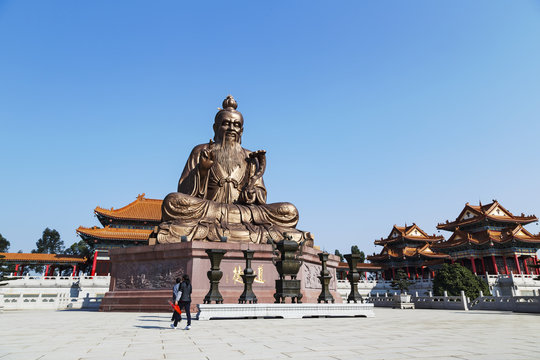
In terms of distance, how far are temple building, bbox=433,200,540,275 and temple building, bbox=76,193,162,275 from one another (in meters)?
25.8

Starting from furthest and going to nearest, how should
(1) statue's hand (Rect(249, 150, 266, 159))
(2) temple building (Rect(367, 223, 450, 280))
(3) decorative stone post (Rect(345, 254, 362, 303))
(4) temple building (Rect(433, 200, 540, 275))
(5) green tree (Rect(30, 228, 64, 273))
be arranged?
(5) green tree (Rect(30, 228, 64, 273))
(2) temple building (Rect(367, 223, 450, 280))
(4) temple building (Rect(433, 200, 540, 275))
(1) statue's hand (Rect(249, 150, 266, 159))
(3) decorative stone post (Rect(345, 254, 362, 303))

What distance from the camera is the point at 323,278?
29.4 feet

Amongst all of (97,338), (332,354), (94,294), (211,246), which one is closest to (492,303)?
(211,246)

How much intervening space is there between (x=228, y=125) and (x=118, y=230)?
18.8 m

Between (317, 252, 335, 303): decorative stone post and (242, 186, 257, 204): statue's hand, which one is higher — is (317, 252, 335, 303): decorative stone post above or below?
below

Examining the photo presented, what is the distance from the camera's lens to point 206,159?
12.2 metres

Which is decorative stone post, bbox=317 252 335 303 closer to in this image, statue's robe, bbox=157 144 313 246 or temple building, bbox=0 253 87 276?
statue's robe, bbox=157 144 313 246

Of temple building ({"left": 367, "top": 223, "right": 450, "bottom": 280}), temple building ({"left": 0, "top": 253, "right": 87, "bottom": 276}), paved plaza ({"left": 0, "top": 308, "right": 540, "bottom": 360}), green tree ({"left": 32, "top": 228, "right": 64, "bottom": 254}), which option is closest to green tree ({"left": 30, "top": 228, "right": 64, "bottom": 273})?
green tree ({"left": 32, "top": 228, "right": 64, "bottom": 254})

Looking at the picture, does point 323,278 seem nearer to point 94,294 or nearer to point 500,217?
point 94,294

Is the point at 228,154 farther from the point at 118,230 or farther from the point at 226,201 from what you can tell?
the point at 118,230

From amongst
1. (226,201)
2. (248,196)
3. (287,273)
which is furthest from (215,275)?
(226,201)

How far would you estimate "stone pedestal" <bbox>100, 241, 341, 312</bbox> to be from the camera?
31.8ft

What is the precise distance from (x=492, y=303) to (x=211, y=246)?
11.2 m

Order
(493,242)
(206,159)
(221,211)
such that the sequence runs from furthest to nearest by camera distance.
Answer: (493,242) → (206,159) → (221,211)
